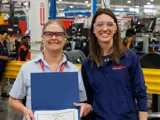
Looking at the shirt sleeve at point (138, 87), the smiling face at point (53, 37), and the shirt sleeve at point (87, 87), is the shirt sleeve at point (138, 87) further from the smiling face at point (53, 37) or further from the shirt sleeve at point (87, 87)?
the smiling face at point (53, 37)

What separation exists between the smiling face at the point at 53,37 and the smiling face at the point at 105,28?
0.76 feet

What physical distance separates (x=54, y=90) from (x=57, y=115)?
0.53ft

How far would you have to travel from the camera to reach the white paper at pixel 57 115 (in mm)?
1779

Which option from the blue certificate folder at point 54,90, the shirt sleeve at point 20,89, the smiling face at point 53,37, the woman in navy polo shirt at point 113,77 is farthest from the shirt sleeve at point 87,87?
the shirt sleeve at point 20,89

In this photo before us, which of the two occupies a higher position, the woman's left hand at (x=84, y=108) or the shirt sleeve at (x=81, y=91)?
the shirt sleeve at (x=81, y=91)

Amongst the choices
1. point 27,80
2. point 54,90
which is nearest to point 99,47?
point 54,90

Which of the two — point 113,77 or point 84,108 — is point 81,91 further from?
Result: point 113,77

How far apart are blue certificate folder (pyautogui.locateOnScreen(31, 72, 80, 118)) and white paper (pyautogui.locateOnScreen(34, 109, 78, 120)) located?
0.03 metres

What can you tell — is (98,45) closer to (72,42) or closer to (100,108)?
(100,108)

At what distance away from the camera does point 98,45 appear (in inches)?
78.1

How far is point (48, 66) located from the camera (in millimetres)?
1917

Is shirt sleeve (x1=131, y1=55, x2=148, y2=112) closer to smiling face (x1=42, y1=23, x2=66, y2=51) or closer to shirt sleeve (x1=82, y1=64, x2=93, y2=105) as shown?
shirt sleeve (x1=82, y1=64, x2=93, y2=105)

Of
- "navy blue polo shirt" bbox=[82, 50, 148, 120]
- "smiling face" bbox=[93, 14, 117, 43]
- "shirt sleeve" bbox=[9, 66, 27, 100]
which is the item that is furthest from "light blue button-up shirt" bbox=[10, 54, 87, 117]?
"smiling face" bbox=[93, 14, 117, 43]

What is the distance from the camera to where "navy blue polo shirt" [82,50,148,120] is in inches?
73.7
